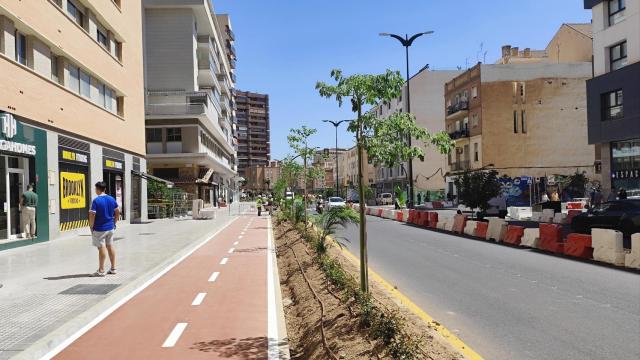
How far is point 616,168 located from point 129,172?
1100 inches

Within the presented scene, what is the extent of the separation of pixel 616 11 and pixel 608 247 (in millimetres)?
24255

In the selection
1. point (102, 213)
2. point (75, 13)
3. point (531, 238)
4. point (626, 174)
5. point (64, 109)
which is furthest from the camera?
point (626, 174)

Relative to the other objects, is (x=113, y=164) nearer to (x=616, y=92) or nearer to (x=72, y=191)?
(x=72, y=191)

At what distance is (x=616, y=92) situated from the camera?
31.1m

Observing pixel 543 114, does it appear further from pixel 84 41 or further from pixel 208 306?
pixel 208 306

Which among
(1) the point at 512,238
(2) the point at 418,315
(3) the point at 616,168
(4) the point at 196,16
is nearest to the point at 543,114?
(3) the point at 616,168

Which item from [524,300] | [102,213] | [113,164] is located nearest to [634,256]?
[524,300]

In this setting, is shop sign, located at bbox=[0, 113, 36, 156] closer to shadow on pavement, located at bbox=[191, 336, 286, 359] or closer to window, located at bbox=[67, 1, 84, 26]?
window, located at bbox=[67, 1, 84, 26]

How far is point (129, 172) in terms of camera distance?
95.5ft

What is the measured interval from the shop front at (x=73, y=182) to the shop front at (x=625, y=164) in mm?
28210

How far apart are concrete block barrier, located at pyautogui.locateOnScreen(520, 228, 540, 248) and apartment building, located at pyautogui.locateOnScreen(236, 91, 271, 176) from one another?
166 m

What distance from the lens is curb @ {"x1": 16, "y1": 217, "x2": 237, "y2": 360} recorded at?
18.9 feet

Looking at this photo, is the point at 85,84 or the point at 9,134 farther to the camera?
the point at 85,84

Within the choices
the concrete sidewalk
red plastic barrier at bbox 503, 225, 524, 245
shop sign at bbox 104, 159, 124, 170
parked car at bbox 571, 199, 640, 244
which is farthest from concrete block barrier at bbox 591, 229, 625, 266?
shop sign at bbox 104, 159, 124, 170
